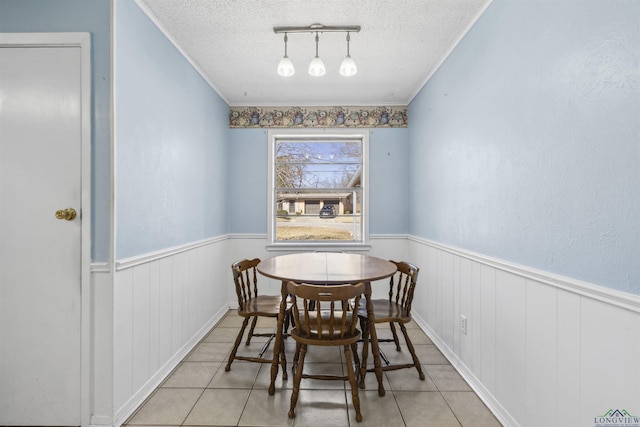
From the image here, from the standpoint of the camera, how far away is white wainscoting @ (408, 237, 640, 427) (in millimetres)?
1133

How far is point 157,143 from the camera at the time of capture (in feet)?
7.27

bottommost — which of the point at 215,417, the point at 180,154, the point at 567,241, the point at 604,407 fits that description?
the point at 215,417

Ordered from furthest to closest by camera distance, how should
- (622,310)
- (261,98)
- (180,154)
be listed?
(261,98) < (180,154) < (622,310)

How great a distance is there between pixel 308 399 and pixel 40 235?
73.4 inches

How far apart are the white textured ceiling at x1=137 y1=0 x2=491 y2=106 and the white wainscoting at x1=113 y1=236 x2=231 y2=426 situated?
1.68m

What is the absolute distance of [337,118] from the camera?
388 cm

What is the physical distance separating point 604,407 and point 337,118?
135 inches

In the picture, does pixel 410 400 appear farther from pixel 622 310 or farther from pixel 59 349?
pixel 59 349

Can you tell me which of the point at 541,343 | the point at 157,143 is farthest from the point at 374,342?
the point at 157,143

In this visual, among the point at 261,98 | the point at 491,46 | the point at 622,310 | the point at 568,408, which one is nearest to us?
the point at 622,310

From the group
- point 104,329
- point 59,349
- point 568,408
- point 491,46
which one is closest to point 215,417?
point 104,329

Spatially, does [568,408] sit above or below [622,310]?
below

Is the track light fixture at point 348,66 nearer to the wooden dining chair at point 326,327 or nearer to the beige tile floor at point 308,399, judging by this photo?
the wooden dining chair at point 326,327

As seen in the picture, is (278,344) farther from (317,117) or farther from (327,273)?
(317,117)
